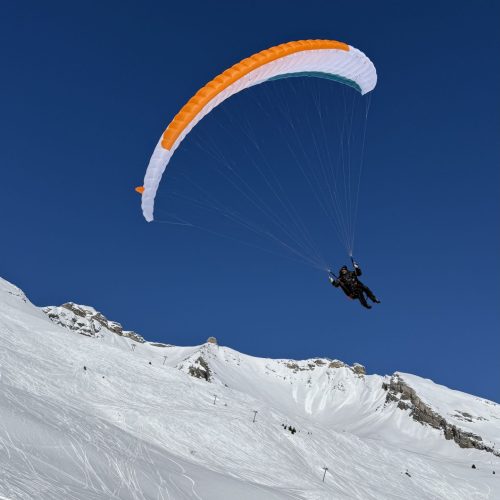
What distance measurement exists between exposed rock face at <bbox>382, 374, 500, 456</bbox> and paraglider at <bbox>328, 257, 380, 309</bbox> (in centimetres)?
9890

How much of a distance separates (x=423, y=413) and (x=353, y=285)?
114411 millimetres

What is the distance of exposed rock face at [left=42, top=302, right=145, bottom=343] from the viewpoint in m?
112

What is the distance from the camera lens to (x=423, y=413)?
11888 cm

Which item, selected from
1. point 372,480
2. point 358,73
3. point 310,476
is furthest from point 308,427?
point 358,73

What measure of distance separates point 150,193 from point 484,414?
12592cm

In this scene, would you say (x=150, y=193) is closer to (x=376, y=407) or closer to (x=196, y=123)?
(x=196, y=123)

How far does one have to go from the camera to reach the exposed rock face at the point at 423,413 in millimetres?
102812

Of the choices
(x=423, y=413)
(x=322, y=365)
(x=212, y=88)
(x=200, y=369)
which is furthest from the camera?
(x=322, y=365)

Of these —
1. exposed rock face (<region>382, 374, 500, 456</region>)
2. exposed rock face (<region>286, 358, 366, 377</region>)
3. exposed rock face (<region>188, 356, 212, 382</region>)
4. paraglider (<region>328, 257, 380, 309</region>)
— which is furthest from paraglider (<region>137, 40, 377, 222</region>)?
exposed rock face (<region>286, 358, 366, 377</region>)

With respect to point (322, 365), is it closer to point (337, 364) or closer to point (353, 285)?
point (337, 364)

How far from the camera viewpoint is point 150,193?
1661 centimetres

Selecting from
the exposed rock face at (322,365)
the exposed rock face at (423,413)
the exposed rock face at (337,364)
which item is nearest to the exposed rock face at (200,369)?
the exposed rock face at (322,365)

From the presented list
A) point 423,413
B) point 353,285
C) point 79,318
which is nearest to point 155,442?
point 353,285

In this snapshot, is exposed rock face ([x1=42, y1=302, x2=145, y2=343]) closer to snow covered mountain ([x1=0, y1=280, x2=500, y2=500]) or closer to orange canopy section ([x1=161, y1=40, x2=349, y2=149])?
snow covered mountain ([x1=0, y1=280, x2=500, y2=500])
